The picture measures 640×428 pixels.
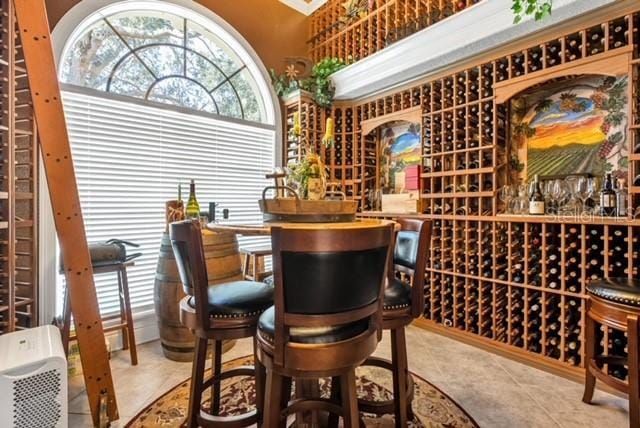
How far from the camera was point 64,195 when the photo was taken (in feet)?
5.32

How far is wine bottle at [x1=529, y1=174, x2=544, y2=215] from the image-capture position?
7.64 feet

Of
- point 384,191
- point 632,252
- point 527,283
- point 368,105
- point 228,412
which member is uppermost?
point 368,105

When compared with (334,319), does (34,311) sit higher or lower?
lower

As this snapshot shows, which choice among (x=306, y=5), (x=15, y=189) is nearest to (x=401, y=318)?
(x=15, y=189)

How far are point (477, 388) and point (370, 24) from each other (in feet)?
11.2

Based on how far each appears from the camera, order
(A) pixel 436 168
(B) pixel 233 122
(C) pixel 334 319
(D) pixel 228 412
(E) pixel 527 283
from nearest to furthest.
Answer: (C) pixel 334 319 → (D) pixel 228 412 → (E) pixel 527 283 → (A) pixel 436 168 → (B) pixel 233 122

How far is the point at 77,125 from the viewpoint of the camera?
8.18 ft

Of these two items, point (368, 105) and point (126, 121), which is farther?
point (368, 105)

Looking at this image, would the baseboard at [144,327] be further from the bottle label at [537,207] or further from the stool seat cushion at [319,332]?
the bottle label at [537,207]

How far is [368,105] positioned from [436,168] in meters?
1.09

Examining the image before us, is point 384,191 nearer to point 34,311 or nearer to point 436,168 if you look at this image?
point 436,168

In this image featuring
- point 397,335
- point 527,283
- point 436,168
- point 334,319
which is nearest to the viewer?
point 334,319

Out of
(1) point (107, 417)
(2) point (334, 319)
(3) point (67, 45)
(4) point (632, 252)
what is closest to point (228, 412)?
(1) point (107, 417)

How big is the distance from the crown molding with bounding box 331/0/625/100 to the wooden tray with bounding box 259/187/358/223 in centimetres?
183
